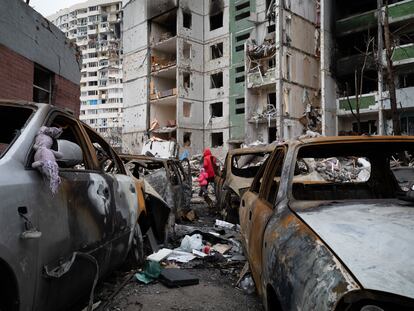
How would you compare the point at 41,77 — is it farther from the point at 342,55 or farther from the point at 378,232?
the point at 342,55

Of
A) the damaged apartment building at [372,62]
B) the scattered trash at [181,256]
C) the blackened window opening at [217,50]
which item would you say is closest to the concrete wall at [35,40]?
the scattered trash at [181,256]

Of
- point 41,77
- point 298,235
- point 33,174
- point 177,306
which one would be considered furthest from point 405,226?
point 41,77

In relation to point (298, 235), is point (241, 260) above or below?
below

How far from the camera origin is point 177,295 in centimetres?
431

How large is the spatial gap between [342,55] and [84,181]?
32.9 metres

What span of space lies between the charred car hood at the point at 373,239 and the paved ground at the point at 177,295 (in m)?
1.79

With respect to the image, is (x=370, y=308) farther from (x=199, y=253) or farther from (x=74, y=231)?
(x=199, y=253)

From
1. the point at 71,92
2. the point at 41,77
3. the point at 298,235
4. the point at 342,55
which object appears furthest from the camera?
the point at 342,55

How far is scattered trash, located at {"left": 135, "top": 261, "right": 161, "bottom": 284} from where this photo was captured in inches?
183

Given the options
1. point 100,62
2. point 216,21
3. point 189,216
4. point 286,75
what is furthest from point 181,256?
point 100,62

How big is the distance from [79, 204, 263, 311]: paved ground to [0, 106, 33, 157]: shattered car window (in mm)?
1734

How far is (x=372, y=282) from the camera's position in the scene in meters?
1.64

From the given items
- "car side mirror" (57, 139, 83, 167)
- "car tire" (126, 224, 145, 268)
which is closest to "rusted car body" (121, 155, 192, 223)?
"car tire" (126, 224, 145, 268)

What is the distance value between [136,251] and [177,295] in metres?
0.68
